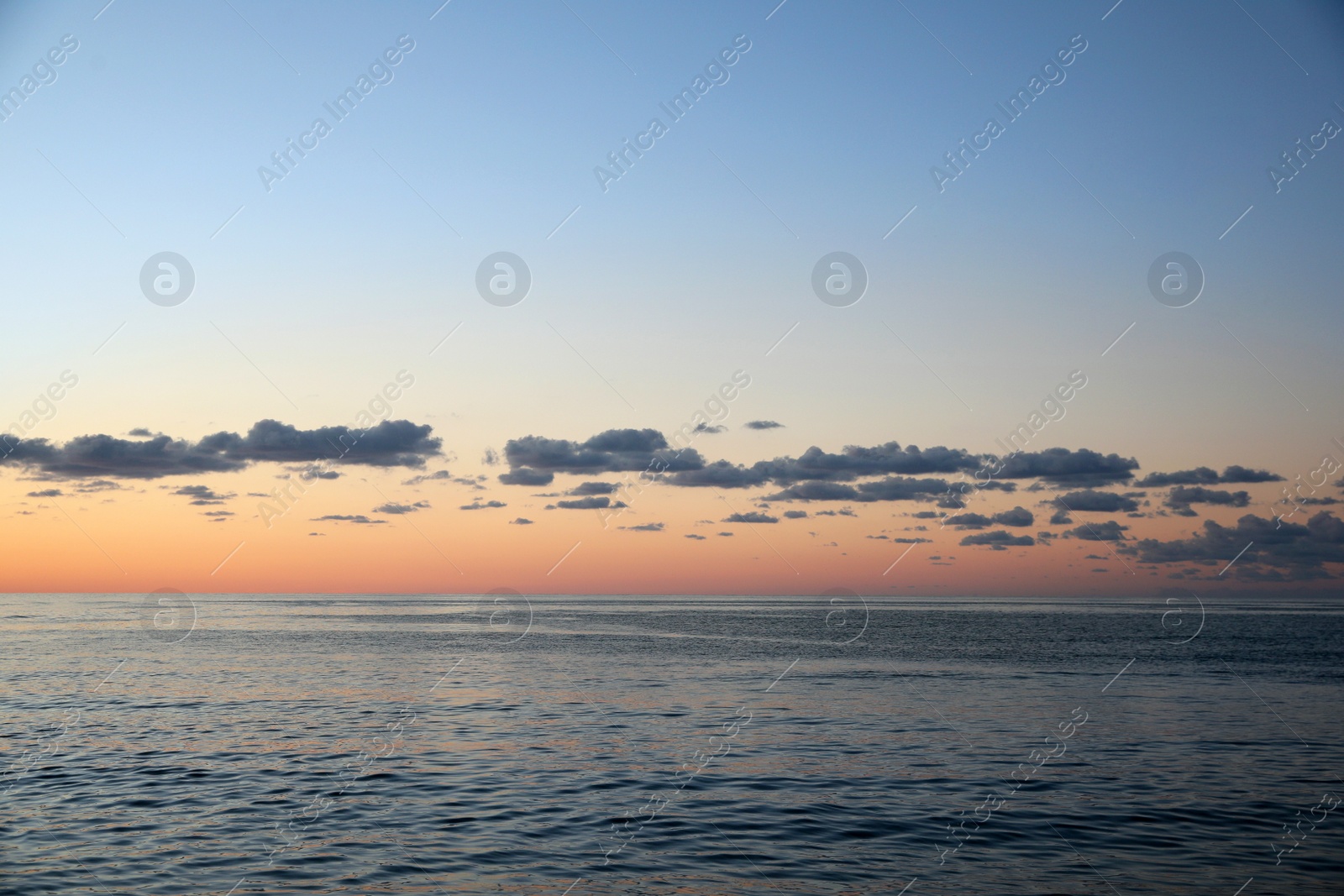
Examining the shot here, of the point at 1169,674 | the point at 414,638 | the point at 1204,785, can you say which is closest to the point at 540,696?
the point at 1204,785

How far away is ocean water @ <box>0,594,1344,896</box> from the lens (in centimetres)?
1731

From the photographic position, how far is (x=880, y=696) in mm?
42062

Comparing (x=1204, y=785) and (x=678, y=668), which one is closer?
(x=1204, y=785)

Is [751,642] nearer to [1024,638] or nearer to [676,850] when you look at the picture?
[1024,638]

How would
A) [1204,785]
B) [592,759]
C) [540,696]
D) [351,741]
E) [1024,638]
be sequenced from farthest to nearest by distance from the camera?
1. [1024,638]
2. [540,696]
3. [351,741]
4. [592,759]
5. [1204,785]

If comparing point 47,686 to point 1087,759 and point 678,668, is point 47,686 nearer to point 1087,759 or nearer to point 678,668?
point 678,668

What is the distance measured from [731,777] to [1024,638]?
76730mm

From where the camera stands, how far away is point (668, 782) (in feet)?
80.7

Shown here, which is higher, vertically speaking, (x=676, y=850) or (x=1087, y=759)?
(x=676, y=850)

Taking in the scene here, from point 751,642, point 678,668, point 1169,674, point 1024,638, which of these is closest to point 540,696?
point 678,668

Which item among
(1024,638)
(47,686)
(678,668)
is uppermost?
(47,686)

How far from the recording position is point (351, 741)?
30.0m

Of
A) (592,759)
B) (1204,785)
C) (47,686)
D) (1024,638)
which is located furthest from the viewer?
(1024,638)

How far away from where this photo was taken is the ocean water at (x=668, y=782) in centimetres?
1731
